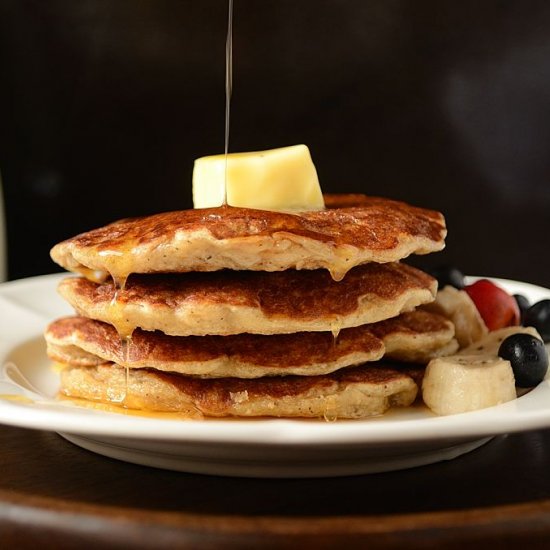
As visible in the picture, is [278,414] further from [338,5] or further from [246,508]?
[338,5]

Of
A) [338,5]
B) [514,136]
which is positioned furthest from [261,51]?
[514,136]

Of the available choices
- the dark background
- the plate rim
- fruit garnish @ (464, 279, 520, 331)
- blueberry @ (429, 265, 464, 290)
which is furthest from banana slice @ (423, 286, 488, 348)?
the dark background

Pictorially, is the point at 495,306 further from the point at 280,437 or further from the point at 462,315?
the point at 280,437

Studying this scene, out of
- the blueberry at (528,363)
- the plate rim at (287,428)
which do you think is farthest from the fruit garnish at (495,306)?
the plate rim at (287,428)

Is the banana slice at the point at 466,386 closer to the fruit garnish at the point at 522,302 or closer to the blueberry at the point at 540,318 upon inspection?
the blueberry at the point at 540,318

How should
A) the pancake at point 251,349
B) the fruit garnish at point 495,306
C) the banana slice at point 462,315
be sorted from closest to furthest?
1. the pancake at point 251,349
2. the banana slice at point 462,315
3. the fruit garnish at point 495,306
